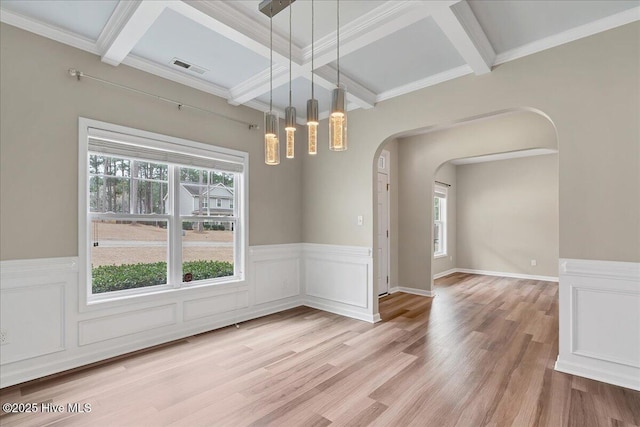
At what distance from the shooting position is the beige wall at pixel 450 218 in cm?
739

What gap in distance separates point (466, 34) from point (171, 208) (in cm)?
334

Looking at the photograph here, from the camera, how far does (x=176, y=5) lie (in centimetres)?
215

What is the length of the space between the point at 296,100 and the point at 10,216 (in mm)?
3118

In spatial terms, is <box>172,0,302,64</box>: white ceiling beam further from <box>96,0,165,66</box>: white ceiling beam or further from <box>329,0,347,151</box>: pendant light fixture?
<box>329,0,347,151</box>: pendant light fixture

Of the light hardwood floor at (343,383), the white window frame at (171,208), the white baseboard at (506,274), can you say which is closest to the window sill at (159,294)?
the white window frame at (171,208)

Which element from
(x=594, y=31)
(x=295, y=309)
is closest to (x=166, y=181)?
(x=295, y=309)

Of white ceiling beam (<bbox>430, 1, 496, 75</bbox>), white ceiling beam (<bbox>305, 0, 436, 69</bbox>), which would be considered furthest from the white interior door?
white ceiling beam (<bbox>305, 0, 436, 69</bbox>)

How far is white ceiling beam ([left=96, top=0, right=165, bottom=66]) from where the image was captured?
2.20 meters

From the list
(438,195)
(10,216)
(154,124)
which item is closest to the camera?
(10,216)

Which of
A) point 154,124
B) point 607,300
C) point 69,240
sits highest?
point 154,124

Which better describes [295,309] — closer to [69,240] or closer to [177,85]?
[69,240]

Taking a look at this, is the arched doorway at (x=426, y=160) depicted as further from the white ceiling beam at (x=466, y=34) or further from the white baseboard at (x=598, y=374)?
the white baseboard at (x=598, y=374)

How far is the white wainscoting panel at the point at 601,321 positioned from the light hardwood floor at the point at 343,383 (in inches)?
5.0

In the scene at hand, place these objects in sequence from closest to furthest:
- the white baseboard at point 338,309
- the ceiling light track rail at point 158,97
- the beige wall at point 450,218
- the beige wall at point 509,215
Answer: the ceiling light track rail at point 158,97, the white baseboard at point 338,309, the beige wall at point 509,215, the beige wall at point 450,218
